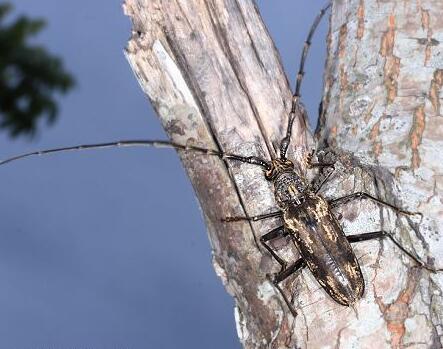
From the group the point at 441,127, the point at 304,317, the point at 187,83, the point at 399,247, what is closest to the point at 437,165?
the point at 441,127

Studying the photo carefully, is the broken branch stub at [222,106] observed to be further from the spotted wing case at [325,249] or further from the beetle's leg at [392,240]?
the beetle's leg at [392,240]

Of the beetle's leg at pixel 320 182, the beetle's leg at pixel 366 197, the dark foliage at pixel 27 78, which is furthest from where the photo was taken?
the dark foliage at pixel 27 78

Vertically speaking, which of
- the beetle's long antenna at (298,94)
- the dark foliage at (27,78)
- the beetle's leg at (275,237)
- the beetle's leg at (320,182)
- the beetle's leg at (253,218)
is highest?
the dark foliage at (27,78)

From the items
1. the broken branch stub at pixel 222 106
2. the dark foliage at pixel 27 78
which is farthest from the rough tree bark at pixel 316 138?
the dark foliage at pixel 27 78

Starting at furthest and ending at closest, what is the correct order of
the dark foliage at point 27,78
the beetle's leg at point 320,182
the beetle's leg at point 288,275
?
the dark foliage at point 27,78, the beetle's leg at point 320,182, the beetle's leg at point 288,275

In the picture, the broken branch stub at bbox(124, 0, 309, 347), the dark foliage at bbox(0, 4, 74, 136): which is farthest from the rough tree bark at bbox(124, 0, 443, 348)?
the dark foliage at bbox(0, 4, 74, 136)

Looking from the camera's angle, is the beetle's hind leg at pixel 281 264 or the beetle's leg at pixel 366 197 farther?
the beetle's leg at pixel 366 197

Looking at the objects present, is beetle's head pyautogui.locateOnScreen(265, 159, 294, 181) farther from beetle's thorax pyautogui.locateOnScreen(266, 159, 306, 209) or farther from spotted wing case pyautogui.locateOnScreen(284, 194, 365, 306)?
spotted wing case pyautogui.locateOnScreen(284, 194, 365, 306)

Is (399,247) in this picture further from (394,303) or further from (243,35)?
(243,35)

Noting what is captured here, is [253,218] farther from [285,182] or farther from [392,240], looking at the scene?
[392,240]
